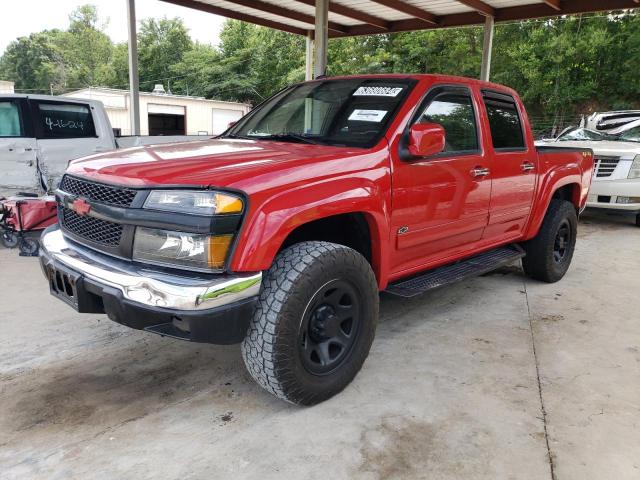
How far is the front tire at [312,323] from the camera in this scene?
8.05ft

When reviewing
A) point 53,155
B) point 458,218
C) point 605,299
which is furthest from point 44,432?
point 53,155

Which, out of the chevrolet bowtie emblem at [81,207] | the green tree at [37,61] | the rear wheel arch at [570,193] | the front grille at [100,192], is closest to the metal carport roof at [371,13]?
the rear wheel arch at [570,193]

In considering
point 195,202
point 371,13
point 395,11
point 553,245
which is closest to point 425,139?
point 195,202

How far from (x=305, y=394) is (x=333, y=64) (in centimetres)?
3055

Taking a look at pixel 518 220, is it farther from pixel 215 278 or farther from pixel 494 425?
pixel 215 278

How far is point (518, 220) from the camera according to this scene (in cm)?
450

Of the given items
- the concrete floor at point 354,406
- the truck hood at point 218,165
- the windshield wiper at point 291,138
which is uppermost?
the windshield wiper at point 291,138

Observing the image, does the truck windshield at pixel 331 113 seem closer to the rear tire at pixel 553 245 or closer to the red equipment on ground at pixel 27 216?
the rear tire at pixel 553 245

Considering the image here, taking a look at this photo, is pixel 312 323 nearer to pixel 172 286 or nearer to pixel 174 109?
pixel 172 286

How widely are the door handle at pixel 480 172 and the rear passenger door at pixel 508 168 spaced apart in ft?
0.36

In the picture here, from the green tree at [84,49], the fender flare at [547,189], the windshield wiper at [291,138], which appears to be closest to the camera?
the windshield wiper at [291,138]

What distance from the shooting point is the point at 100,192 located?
263cm

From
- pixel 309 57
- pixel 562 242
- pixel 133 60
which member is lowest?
pixel 562 242

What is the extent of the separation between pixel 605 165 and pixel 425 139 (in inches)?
266
